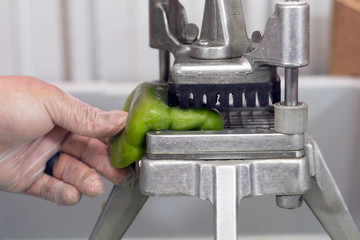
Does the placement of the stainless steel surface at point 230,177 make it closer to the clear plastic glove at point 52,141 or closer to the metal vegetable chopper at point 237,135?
the metal vegetable chopper at point 237,135

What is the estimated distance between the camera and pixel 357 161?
959mm

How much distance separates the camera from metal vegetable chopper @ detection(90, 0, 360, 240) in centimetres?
48

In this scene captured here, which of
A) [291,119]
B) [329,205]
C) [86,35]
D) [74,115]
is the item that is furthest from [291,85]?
[86,35]

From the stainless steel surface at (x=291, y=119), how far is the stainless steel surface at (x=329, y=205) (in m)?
0.06

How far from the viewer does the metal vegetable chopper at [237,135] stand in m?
0.48

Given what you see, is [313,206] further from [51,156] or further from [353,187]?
[353,187]

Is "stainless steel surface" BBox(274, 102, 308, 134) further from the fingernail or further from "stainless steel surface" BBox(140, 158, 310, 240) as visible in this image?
the fingernail

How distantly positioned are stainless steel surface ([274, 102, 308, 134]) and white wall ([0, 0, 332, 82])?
62 cm

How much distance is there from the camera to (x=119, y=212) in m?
0.62

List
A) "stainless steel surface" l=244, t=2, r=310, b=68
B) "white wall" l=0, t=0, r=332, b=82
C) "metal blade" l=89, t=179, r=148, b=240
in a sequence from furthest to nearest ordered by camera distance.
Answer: "white wall" l=0, t=0, r=332, b=82 → "metal blade" l=89, t=179, r=148, b=240 → "stainless steel surface" l=244, t=2, r=310, b=68

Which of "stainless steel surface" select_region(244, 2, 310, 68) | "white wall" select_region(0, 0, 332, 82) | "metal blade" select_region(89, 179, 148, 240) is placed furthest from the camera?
"white wall" select_region(0, 0, 332, 82)

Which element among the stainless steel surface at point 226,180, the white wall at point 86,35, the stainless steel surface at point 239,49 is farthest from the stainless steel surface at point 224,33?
the white wall at point 86,35

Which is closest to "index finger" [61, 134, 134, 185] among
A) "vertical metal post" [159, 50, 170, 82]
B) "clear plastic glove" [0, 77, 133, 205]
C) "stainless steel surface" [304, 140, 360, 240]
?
"clear plastic glove" [0, 77, 133, 205]

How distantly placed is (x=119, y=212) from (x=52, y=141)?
5.6 inches
